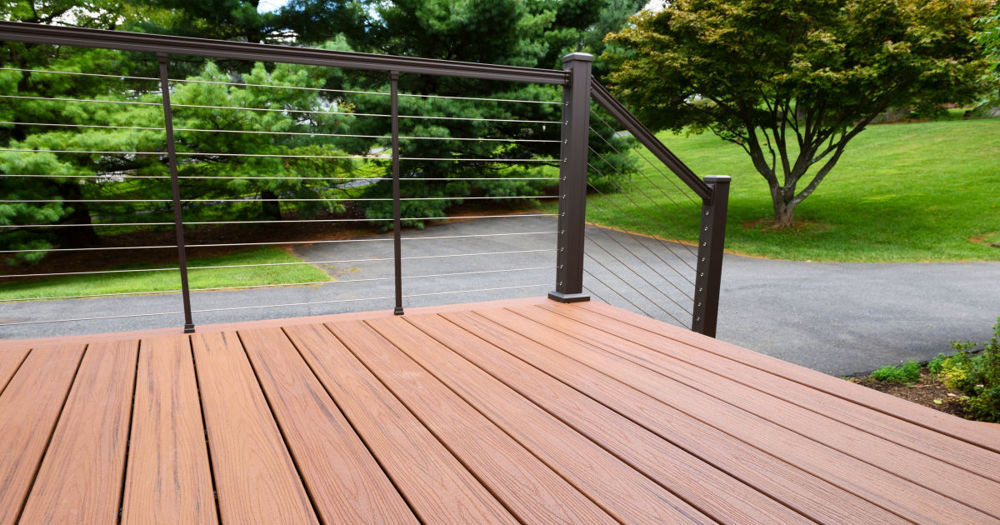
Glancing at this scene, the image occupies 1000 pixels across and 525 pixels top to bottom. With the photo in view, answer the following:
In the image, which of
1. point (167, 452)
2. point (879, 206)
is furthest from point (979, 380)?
point (879, 206)

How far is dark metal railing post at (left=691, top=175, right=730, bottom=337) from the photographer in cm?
261

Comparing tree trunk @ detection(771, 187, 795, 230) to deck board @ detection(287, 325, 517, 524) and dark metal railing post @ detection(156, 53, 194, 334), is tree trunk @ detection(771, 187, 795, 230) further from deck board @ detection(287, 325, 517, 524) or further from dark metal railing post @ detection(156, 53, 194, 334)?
dark metal railing post @ detection(156, 53, 194, 334)

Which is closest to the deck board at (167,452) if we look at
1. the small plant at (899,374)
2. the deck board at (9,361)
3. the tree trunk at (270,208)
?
the deck board at (9,361)

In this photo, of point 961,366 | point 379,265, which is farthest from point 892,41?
point 379,265

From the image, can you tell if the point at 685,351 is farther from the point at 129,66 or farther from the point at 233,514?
the point at 129,66

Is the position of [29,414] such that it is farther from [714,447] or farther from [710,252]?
[710,252]

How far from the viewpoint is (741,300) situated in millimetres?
5184

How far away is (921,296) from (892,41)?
3.54 metres

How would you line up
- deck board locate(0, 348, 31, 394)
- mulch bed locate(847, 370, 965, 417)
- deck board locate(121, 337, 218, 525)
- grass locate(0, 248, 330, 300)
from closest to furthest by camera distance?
deck board locate(121, 337, 218, 525) → deck board locate(0, 348, 31, 394) → mulch bed locate(847, 370, 965, 417) → grass locate(0, 248, 330, 300)

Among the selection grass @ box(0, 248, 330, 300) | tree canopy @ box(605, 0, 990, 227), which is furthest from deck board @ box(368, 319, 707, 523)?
tree canopy @ box(605, 0, 990, 227)

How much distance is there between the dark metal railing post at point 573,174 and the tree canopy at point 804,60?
5798mm

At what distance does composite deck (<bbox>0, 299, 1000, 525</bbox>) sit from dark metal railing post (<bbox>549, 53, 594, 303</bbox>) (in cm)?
62

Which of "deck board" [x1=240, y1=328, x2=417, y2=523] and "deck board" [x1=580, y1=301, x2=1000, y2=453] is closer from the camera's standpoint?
"deck board" [x1=240, y1=328, x2=417, y2=523]

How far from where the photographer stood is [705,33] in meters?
7.36
